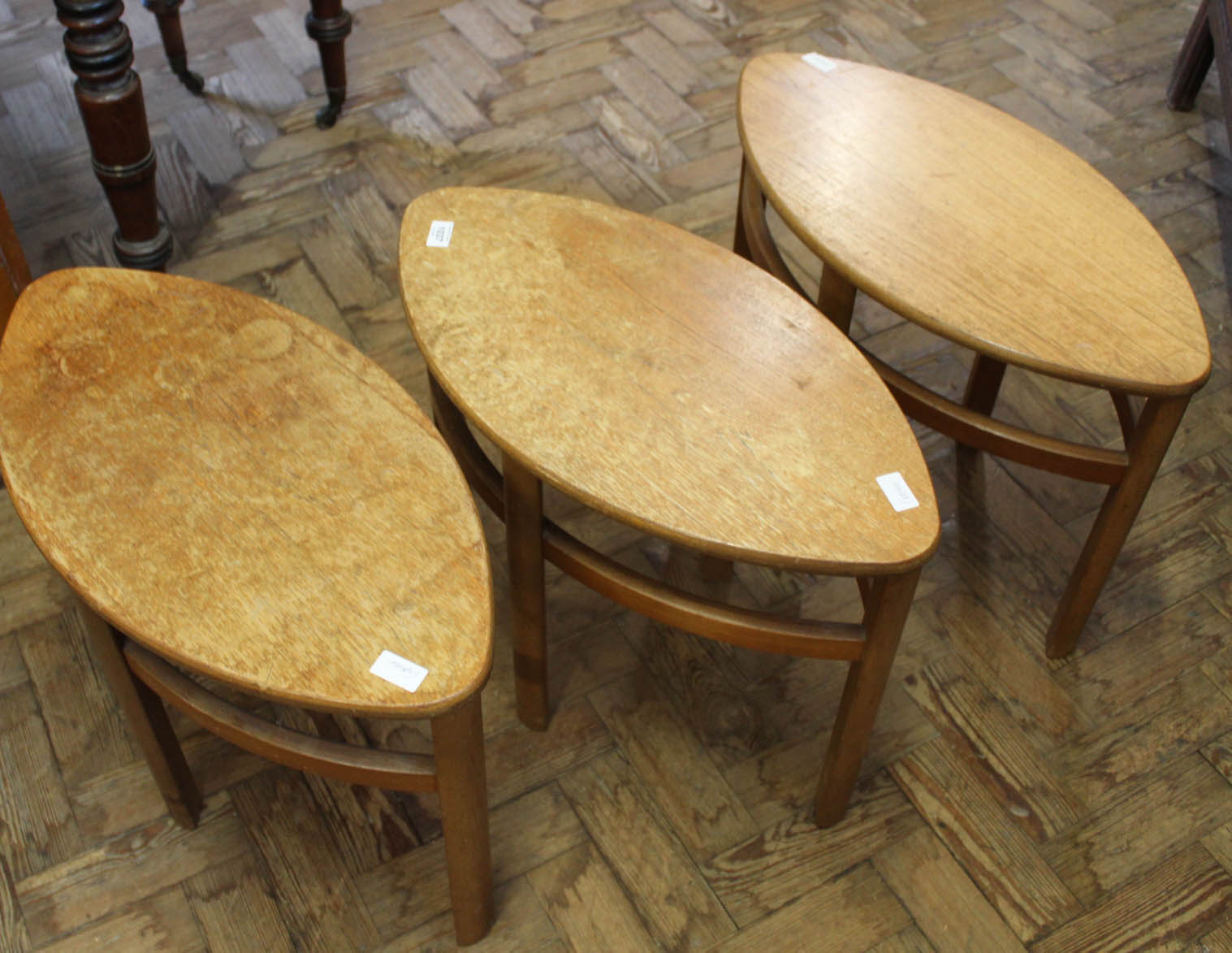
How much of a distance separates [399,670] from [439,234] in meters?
0.54

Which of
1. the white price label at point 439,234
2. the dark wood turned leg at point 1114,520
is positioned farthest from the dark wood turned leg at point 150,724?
the dark wood turned leg at point 1114,520

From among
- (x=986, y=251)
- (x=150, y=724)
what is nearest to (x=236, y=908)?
(x=150, y=724)

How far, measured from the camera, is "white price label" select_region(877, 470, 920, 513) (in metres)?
1.08

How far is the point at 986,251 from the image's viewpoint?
134cm

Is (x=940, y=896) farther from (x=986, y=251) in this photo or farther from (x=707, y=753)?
(x=986, y=251)

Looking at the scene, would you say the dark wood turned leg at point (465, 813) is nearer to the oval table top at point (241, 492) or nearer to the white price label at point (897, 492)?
the oval table top at point (241, 492)

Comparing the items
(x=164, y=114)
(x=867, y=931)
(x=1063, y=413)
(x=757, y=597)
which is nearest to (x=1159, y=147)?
(x=1063, y=413)

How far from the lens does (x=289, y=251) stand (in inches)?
75.7

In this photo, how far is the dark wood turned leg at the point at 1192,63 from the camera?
2158 mm

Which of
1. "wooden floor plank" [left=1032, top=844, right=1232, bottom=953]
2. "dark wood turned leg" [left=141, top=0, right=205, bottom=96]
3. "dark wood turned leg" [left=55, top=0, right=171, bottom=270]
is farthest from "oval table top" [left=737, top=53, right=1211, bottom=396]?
"dark wood turned leg" [left=141, top=0, right=205, bottom=96]

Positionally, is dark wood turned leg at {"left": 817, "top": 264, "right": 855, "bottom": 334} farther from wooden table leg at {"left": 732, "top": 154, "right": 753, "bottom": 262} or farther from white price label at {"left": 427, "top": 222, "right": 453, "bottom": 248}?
white price label at {"left": 427, "top": 222, "right": 453, "bottom": 248}

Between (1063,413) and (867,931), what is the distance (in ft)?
2.65

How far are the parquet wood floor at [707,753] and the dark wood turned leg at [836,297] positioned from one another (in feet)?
1.09

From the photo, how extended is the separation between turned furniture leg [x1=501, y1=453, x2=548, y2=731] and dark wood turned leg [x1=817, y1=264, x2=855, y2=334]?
39 centimetres
